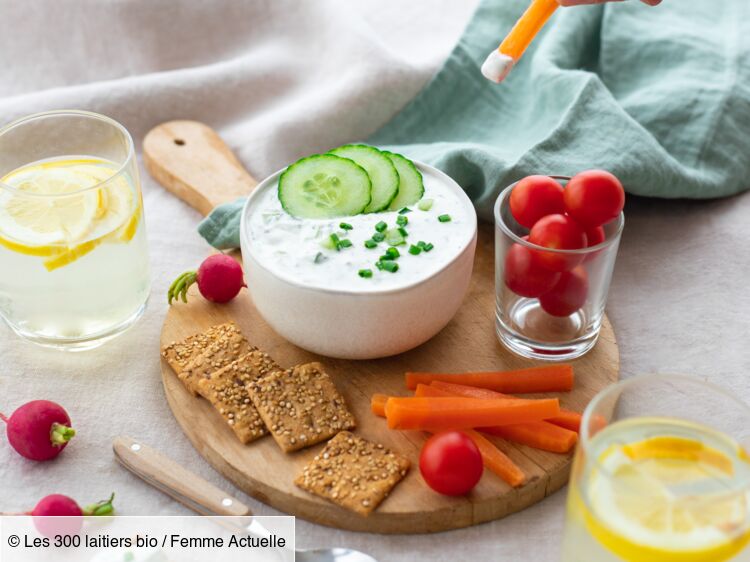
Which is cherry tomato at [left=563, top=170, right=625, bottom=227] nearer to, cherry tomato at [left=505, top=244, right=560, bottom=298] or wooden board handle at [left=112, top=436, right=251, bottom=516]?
cherry tomato at [left=505, top=244, right=560, bottom=298]

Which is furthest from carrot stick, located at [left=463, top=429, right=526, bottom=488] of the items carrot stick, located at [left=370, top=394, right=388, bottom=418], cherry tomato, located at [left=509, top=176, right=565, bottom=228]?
cherry tomato, located at [left=509, top=176, right=565, bottom=228]

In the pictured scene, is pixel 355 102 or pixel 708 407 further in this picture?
pixel 355 102

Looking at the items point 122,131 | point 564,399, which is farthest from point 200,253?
point 564,399

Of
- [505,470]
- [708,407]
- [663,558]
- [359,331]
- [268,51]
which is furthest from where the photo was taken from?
[268,51]

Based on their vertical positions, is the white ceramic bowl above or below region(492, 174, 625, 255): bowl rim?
below

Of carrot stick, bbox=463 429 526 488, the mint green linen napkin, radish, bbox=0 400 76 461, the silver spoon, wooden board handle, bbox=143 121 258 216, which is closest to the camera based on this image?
the silver spoon

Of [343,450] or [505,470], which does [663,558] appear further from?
[343,450]
